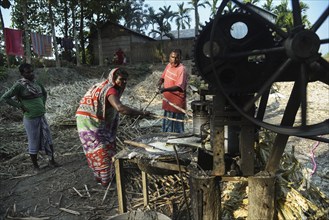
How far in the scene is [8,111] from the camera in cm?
865

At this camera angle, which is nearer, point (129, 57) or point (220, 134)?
point (220, 134)

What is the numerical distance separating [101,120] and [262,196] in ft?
7.34

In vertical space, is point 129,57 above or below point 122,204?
above

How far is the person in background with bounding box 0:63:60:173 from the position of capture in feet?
13.8

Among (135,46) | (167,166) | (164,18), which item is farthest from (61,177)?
(164,18)

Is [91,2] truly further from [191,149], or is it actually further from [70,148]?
[191,149]

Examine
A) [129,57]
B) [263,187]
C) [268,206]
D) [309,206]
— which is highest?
[129,57]

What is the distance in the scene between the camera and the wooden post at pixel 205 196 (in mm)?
1764

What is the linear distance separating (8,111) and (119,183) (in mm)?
7468

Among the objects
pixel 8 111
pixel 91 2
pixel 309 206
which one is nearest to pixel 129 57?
pixel 91 2

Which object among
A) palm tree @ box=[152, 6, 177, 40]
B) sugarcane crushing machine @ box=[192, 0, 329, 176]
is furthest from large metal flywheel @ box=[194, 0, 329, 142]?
palm tree @ box=[152, 6, 177, 40]

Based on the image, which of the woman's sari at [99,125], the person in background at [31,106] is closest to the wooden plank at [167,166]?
the woman's sari at [99,125]

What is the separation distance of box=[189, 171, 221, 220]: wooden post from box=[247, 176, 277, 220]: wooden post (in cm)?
22

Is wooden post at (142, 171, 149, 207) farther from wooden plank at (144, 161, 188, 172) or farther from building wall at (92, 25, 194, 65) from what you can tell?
building wall at (92, 25, 194, 65)
